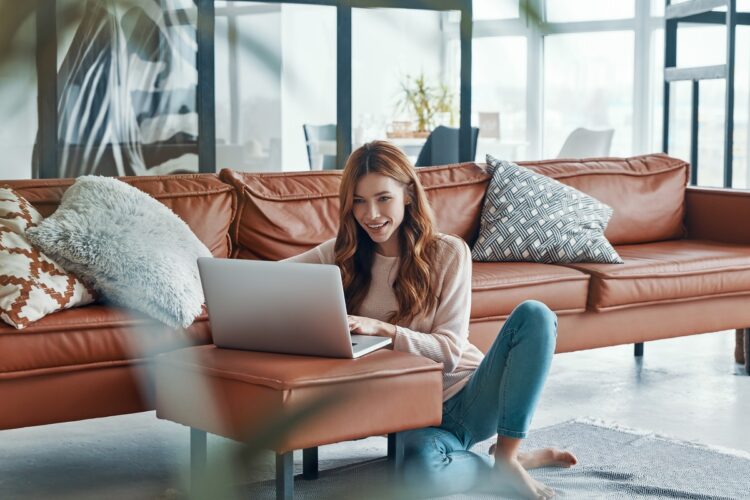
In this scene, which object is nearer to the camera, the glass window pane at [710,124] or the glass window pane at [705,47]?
the glass window pane at [705,47]

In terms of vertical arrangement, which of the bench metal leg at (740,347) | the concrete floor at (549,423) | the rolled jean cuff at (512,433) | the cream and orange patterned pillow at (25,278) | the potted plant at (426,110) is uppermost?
the potted plant at (426,110)

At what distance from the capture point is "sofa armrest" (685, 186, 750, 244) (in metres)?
3.87

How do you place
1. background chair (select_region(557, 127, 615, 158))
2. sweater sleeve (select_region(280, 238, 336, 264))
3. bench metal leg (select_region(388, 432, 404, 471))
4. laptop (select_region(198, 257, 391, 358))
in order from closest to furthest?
background chair (select_region(557, 127, 615, 158)), laptop (select_region(198, 257, 391, 358)), bench metal leg (select_region(388, 432, 404, 471)), sweater sleeve (select_region(280, 238, 336, 264))

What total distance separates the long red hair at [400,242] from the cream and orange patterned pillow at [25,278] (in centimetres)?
68

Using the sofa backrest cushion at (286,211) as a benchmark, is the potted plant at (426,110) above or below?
above

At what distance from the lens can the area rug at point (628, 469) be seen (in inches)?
96.0

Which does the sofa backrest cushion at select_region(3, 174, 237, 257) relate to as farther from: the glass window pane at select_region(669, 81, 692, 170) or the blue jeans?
the glass window pane at select_region(669, 81, 692, 170)

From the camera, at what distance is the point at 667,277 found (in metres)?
Answer: 3.39

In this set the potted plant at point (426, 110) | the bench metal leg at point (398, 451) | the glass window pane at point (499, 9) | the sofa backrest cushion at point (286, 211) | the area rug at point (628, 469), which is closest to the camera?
the glass window pane at point (499, 9)

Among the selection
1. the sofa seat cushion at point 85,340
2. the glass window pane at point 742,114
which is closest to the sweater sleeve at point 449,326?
the sofa seat cushion at point 85,340

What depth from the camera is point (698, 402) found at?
10.7ft

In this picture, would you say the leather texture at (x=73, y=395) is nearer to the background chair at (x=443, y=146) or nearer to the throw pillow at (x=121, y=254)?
the throw pillow at (x=121, y=254)

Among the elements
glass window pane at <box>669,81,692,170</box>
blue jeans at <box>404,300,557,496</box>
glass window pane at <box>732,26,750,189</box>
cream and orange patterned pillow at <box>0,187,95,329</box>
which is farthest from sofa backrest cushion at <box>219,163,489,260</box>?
glass window pane at <box>732,26,750,189</box>

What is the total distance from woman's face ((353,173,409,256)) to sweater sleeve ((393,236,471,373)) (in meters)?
0.16
